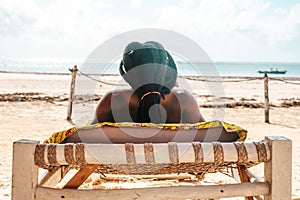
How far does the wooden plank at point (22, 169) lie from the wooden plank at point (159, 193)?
0.06m

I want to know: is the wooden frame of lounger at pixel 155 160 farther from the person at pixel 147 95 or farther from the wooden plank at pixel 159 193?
the person at pixel 147 95

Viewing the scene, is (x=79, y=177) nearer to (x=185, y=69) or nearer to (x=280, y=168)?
(x=280, y=168)

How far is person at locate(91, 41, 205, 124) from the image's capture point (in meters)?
1.78

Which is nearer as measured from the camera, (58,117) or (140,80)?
(140,80)

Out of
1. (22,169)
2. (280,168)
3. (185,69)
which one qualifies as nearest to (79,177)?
(22,169)

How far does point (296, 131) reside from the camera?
628 cm

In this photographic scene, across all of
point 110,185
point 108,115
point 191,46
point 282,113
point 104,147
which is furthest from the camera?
point 282,113

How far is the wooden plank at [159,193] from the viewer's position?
1362 millimetres

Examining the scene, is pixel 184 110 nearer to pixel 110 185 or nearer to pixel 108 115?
pixel 108 115

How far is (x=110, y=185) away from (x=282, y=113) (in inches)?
271

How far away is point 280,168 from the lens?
1363mm

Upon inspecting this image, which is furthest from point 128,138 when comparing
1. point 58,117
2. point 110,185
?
point 58,117

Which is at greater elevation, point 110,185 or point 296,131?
point 296,131

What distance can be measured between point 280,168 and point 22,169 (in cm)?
98
